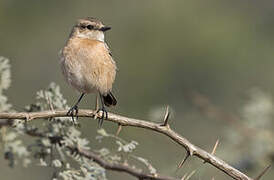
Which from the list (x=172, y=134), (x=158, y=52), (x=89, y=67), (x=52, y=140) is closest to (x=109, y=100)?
(x=89, y=67)

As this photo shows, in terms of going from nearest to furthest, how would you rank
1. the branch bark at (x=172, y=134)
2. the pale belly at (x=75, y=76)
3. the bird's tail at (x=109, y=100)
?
the branch bark at (x=172, y=134) → the pale belly at (x=75, y=76) → the bird's tail at (x=109, y=100)

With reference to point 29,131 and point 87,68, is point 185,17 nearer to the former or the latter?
point 87,68

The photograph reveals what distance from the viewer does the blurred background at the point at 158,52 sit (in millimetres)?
9508

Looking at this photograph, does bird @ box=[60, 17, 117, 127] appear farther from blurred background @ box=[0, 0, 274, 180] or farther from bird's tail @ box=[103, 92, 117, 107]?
blurred background @ box=[0, 0, 274, 180]

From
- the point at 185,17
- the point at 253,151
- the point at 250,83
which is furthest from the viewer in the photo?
the point at 185,17

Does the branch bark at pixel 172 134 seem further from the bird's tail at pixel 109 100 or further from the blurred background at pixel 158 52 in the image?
the blurred background at pixel 158 52

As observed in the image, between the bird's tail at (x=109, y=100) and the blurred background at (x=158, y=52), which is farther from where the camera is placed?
the blurred background at (x=158, y=52)

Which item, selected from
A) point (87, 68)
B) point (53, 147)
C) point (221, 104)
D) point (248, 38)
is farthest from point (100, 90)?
point (248, 38)

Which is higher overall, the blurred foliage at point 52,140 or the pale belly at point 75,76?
the pale belly at point 75,76

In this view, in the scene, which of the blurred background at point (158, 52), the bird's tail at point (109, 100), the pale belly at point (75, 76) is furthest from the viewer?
the blurred background at point (158, 52)

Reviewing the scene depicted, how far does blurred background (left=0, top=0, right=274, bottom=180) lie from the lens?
374 inches

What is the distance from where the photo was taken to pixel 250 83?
1109cm

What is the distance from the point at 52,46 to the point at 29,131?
6683mm

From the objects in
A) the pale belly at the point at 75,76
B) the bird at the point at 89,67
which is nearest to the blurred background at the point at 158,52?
the bird at the point at 89,67
